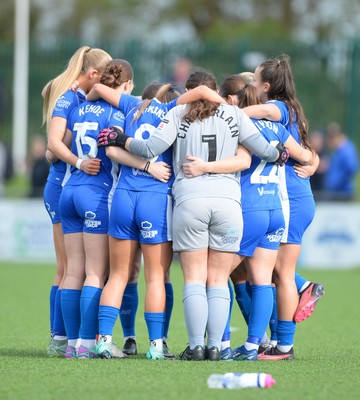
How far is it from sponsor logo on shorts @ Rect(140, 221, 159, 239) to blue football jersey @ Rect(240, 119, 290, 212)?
2.28 ft

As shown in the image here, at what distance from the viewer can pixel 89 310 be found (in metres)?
7.21

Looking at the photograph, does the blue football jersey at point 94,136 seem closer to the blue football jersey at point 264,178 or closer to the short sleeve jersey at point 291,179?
the blue football jersey at point 264,178

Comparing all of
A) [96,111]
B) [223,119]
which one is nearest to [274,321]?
[223,119]

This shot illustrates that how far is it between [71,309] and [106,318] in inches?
16.2

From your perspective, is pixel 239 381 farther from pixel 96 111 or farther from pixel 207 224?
pixel 96 111

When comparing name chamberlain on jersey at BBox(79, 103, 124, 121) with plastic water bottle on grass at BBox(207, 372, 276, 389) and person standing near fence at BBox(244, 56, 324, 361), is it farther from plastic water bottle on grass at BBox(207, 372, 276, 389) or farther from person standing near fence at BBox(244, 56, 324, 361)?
plastic water bottle on grass at BBox(207, 372, 276, 389)

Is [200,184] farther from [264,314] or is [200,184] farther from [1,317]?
[1,317]

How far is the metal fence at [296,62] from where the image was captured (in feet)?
74.5

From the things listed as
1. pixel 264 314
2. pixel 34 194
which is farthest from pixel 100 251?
pixel 34 194

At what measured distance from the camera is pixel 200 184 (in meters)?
6.94

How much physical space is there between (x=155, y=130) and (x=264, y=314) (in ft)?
5.04

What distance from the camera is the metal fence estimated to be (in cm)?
2270

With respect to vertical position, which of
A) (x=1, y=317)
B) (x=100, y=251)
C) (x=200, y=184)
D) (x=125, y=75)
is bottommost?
(x=1, y=317)

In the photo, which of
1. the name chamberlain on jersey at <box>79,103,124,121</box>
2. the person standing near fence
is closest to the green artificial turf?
the person standing near fence
